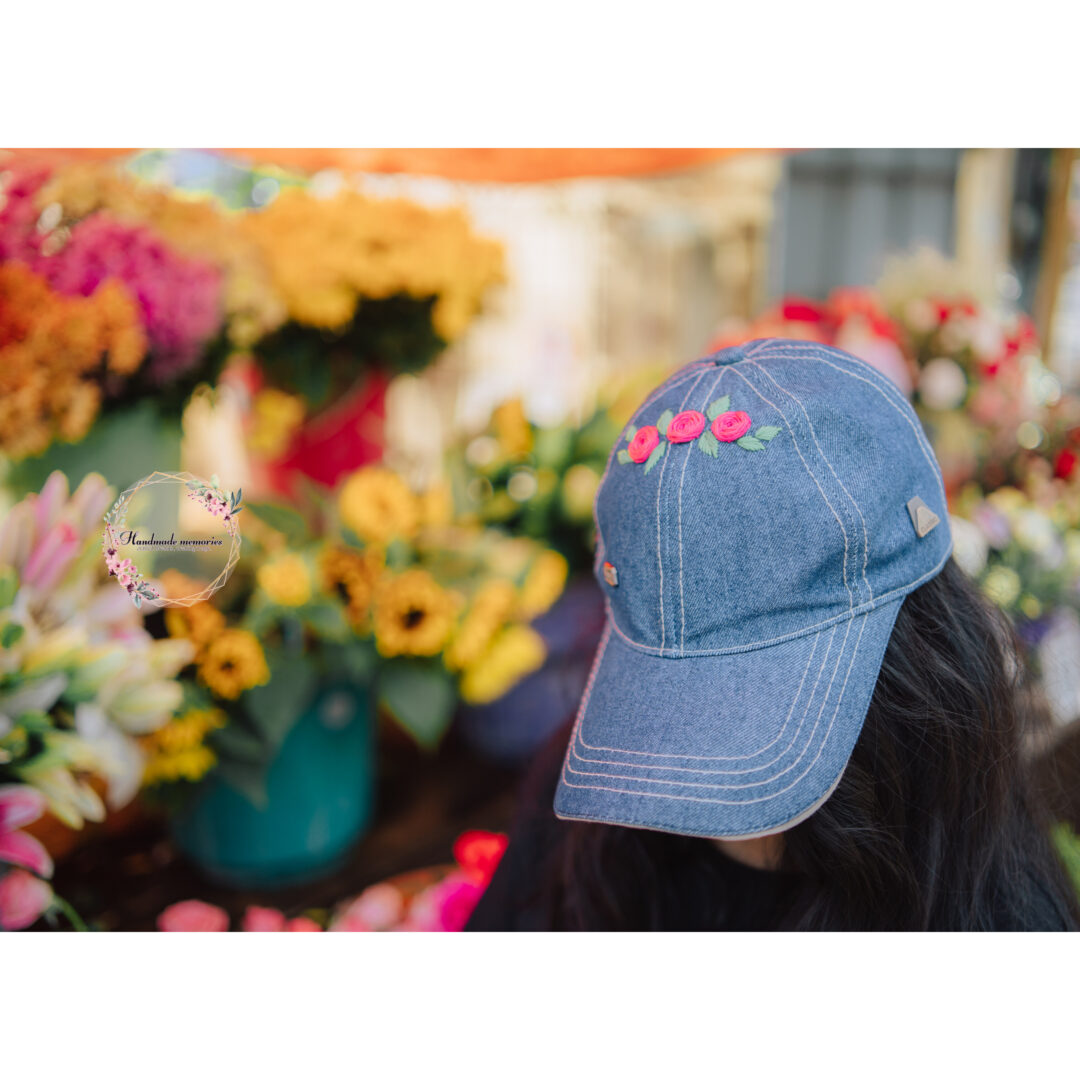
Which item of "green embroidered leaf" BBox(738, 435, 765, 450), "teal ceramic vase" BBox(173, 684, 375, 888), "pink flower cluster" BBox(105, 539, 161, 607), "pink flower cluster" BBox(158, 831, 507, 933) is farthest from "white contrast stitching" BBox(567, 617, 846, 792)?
"teal ceramic vase" BBox(173, 684, 375, 888)

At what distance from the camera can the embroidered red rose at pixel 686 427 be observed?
57 cm

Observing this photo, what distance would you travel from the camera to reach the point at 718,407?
22.6 inches

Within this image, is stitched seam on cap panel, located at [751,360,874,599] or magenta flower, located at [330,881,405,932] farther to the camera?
magenta flower, located at [330,881,405,932]

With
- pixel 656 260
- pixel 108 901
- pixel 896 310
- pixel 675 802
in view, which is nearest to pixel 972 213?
pixel 896 310

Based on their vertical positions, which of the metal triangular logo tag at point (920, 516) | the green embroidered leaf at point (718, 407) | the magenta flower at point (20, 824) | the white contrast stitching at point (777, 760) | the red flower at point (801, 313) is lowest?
the magenta flower at point (20, 824)

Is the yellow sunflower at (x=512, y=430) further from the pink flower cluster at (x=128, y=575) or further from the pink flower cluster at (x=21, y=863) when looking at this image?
the pink flower cluster at (x=21, y=863)

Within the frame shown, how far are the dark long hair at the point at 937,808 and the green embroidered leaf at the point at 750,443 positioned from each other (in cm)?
17

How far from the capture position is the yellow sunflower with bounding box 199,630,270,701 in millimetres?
817

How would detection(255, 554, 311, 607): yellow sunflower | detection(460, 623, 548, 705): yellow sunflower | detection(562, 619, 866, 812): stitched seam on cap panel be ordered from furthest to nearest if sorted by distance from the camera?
detection(460, 623, 548, 705): yellow sunflower
detection(255, 554, 311, 607): yellow sunflower
detection(562, 619, 866, 812): stitched seam on cap panel

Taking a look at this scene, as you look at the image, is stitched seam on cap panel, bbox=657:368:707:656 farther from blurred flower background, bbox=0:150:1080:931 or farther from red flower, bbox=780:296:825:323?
red flower, bbox=780:296:825:323

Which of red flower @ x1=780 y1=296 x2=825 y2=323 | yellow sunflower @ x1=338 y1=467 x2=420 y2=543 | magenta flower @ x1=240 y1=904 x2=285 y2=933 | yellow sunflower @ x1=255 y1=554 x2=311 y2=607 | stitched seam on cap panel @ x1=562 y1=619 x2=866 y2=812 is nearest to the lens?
stitched seam on cap panel @ x1=562 y1=619 x2=866 y2=812

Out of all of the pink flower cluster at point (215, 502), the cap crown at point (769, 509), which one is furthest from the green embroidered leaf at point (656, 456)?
the pink flower cluster at point (215, 502)

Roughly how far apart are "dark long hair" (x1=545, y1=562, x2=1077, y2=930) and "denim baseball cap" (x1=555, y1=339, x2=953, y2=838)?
51 millimetres

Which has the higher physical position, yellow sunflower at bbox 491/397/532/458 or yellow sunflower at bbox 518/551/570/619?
yellow sunflower at bbox 491/397/532/458
